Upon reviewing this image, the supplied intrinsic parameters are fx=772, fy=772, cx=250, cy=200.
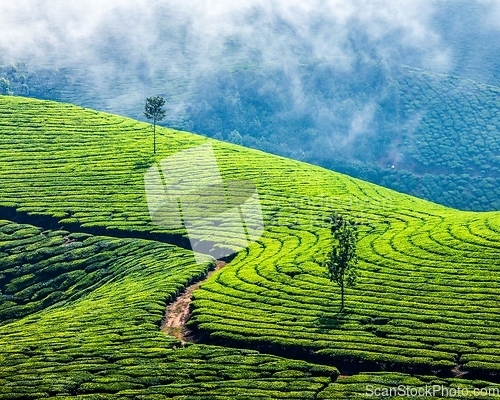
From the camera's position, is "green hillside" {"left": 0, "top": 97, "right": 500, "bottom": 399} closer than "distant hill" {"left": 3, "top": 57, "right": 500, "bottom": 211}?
Yes

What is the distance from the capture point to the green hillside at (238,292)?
4785 centimetres

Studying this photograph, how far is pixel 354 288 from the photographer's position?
6231cm

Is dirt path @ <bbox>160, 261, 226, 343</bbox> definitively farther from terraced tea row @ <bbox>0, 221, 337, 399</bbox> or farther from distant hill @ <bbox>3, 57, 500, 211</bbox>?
distant hill @ <bbox>3, 57, 500, 211</bbox>

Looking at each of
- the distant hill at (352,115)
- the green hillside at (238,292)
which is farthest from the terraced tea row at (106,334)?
the distant hill at (352,115)

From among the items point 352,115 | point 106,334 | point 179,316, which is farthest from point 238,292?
point 352,115

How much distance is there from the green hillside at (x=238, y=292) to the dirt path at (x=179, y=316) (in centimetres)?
84

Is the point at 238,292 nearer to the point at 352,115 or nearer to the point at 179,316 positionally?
the point at 179,316

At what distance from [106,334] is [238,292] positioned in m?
11.9

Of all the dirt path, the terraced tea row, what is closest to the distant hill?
the terraced tea row

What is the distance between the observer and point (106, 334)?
56.7 meters

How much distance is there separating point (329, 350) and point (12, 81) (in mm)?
Result: 165254

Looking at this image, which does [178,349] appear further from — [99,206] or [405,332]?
[99,206]

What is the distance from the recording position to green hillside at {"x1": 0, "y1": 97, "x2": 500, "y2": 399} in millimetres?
47850

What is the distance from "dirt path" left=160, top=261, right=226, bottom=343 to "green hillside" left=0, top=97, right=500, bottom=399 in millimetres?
842
